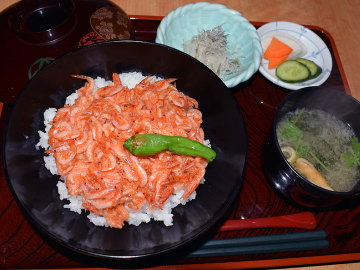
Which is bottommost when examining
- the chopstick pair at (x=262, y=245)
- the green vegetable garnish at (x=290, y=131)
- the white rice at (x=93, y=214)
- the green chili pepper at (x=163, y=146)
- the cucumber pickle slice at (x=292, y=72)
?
the chopstick pair at (x=262, y=245)

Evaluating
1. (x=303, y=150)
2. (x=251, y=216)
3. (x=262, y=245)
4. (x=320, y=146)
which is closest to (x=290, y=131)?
(x=303, y=150)

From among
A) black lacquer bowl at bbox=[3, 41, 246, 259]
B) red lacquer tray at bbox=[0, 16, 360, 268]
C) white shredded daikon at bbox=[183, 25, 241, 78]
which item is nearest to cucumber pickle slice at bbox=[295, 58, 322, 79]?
red lacquer tray at bbox=[0, 16, 360, 268]

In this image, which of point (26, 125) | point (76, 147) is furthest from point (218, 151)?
point (26, 125)

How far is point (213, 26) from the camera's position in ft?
10.9

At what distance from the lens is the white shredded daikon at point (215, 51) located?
3.11 m

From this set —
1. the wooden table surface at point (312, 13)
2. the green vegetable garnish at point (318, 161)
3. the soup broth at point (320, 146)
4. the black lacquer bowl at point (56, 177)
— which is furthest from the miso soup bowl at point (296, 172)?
the wooden table surface at point (312, 13)

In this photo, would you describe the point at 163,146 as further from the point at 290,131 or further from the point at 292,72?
the point at 292,72

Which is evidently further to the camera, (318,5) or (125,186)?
(318,5)

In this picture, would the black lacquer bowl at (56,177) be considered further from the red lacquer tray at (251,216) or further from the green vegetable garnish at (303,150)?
the green vegetable garnish at (303,150)

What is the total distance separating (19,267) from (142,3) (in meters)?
2.76

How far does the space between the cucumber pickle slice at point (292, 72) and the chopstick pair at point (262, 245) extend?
1390mm

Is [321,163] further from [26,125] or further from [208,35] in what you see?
[26,125]

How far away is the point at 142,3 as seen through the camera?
11.6 ft

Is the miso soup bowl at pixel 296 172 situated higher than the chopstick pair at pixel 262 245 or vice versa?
the miso soup bowl at pixel 296 172
